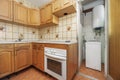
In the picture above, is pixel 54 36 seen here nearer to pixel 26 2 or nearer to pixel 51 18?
pixel 51 18

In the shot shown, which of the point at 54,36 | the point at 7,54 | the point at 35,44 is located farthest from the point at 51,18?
the point at 7,54

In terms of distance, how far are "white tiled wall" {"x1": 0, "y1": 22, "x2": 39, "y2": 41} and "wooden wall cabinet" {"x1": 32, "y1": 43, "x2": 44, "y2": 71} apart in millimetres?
644

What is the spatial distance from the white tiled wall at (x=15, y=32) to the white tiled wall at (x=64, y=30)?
46cm

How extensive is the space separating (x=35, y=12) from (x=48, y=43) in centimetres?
129

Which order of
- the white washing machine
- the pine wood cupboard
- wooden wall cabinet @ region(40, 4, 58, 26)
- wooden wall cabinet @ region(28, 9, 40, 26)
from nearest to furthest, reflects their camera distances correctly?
the pine wood cupboard
the white washing machine
wooden wall cabinet @ region(40, 4, 58, 26)
wooden wall cabinet @ region(28, 9, 40, 26)

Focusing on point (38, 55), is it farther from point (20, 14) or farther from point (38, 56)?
point (20, 14)

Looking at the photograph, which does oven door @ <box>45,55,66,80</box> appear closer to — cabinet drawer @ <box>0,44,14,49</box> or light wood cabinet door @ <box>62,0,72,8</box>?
cabinet drawer @ <box>0,44,14,49</box>

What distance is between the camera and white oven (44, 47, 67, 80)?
1188 millimetres

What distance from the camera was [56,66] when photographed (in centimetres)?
131

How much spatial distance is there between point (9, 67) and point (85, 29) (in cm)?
242

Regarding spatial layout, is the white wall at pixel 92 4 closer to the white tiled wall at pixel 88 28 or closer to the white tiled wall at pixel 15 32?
the white tiled wall at pixel 88 28

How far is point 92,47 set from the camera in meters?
1.92

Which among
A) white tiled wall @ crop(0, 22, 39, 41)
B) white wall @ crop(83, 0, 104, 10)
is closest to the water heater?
white wall @ crop(83, 0, 104, 10)

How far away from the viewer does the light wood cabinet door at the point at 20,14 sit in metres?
1.83
